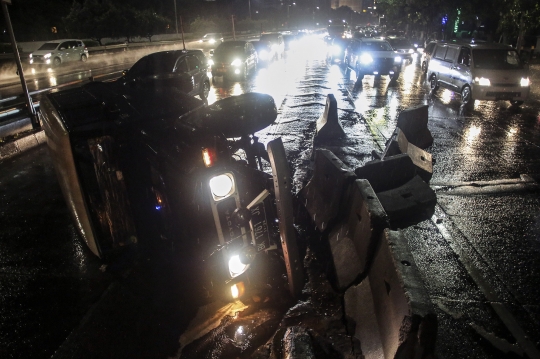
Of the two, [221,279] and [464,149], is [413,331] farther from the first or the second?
[464,149]

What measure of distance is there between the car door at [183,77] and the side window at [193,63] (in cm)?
20

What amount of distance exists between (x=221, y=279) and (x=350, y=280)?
1.17 meters

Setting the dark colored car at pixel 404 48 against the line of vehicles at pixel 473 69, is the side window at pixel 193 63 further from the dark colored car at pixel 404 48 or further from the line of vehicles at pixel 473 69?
the dark colored car at pixel 404 48

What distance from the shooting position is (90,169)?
10.1 ft

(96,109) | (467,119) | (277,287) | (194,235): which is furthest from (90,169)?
(467,119)

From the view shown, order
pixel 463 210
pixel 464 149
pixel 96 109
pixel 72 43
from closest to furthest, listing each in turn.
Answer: pixel 96 109
pixel 463 210
pixel 464 149
pixel 72 43

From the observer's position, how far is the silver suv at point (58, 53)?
81.3ft

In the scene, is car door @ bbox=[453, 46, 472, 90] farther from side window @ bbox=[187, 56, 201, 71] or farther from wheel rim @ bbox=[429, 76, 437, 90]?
side window @ bbox=[187, 56, 201, 71]

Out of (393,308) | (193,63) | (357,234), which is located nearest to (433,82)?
(193,63)

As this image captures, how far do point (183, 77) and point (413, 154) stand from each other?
9023mm

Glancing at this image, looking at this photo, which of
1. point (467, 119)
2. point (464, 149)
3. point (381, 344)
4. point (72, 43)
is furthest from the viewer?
point (72, 43)

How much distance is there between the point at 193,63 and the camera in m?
13.2

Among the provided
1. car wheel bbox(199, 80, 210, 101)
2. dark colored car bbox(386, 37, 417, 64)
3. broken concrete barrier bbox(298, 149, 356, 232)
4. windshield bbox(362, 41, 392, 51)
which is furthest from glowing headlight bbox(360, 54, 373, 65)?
broken concrete barrier bbox(298, 149, 356, 232)

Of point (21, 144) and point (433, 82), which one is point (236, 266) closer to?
point (21, 144)
